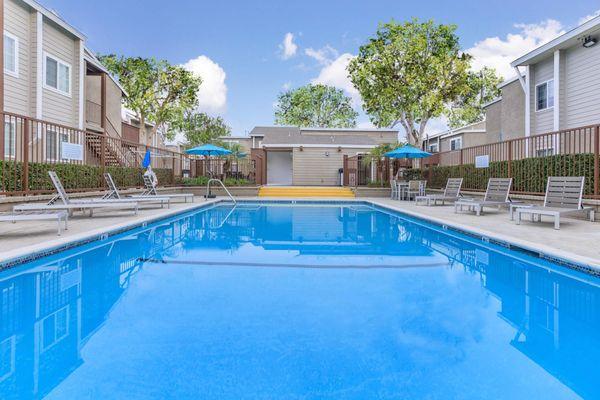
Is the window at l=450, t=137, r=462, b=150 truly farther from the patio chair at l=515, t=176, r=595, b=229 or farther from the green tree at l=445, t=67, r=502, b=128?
the patio chair at l=515, t=176, r=595, b=229

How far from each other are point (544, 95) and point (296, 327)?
16252 millimetres

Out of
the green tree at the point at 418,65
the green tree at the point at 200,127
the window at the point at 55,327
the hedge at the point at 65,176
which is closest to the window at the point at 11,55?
the hedge at the point at 65,176

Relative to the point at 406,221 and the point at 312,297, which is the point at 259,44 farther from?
the point at 312,297

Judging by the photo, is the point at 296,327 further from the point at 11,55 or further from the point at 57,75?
the point at 57,75

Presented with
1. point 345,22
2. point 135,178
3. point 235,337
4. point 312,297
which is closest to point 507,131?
point 345,22

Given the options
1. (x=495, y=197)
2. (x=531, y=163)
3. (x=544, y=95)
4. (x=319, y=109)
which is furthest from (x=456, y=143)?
(x=319, y=109)

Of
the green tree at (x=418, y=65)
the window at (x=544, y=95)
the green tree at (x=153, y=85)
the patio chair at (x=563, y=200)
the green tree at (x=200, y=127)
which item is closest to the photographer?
the patio chair at (x=563, y=200)

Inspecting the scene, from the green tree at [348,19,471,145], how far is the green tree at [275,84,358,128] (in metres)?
28.2

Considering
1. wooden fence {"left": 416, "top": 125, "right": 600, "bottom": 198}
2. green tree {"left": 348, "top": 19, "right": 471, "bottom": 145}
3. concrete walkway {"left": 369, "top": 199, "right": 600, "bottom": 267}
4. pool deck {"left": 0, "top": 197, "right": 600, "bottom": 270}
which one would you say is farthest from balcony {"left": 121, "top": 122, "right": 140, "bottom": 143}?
concrete walkway {"left": 369, "top": 199, "right": 600, "bottom": 267}

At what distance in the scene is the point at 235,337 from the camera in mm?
2770

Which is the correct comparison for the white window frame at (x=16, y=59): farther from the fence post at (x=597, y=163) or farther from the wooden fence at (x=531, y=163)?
the fence post at (x=597, y=163)

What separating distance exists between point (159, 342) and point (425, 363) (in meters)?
1.79

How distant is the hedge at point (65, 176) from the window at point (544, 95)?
15698 millimetres

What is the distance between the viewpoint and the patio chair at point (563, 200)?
7.65 metres
